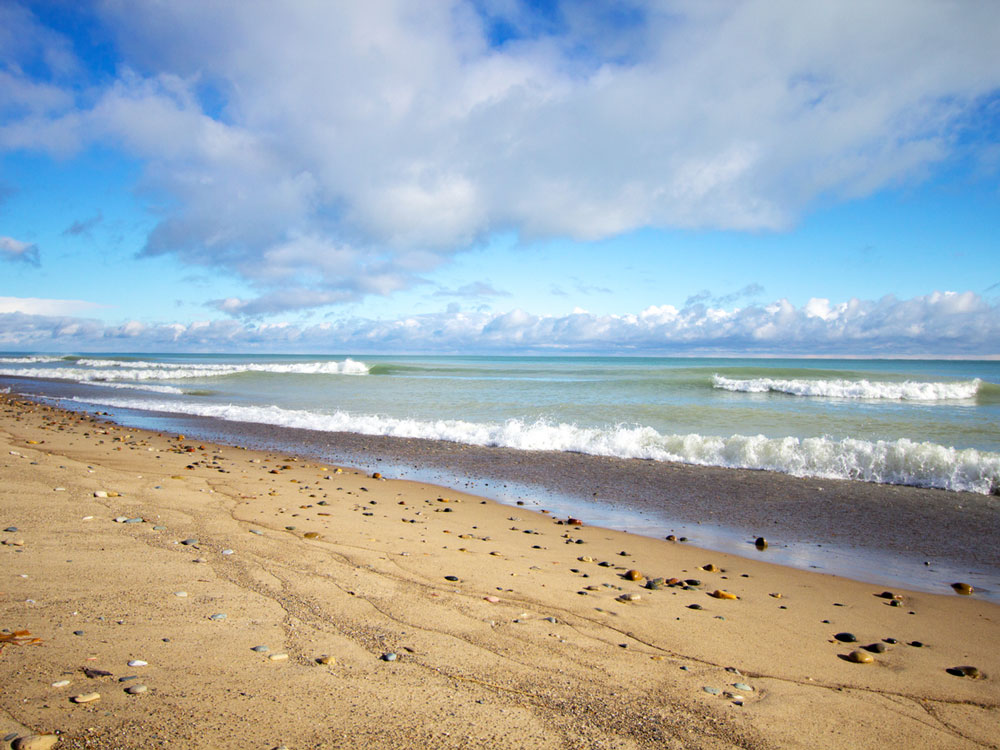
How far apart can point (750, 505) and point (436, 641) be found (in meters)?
6.44

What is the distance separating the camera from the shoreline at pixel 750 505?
6262 mm

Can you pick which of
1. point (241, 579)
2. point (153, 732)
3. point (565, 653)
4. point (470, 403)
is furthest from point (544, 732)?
point (470, 403)

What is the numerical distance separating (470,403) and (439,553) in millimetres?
16666

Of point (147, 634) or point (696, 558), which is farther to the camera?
point (696, 558)

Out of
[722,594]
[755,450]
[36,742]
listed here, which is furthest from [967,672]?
[755,450]

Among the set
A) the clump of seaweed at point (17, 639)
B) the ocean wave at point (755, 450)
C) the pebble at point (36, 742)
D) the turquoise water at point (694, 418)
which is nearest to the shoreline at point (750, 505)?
the ocean wave at point (755, 450)

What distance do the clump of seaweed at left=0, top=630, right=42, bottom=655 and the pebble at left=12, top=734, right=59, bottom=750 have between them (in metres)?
0.92

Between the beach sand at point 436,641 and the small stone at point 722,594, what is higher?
the beach sand at point 436,641

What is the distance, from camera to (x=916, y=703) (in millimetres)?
3258

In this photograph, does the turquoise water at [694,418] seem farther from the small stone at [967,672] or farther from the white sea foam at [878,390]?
the small stone at [967,672]

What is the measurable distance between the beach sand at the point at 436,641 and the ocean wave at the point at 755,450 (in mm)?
5397

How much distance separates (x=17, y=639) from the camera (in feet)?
9.65

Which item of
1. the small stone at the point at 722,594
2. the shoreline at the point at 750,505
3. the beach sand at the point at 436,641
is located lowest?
the shoreline at the point at 750,505

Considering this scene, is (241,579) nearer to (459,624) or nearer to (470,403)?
(459,624)
